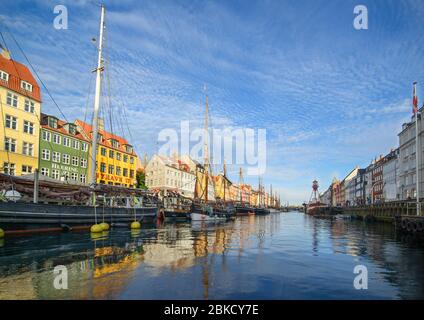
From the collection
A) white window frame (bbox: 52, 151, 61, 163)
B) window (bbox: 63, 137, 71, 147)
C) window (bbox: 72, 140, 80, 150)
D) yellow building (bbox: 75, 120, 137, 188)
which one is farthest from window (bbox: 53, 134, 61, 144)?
yellow building (bbox: 75, 120, 137, 188)

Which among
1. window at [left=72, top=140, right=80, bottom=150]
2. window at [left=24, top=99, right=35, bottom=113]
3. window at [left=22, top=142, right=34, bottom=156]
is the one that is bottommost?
window at [left=22, top=142, right=34, bottom=156]

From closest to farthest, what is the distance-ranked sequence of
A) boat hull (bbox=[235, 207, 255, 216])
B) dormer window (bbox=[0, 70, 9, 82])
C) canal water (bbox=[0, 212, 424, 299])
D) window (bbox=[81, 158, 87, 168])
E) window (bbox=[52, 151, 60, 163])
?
1. canal water (bbox=[0, 212, 424, 299])
2. dormer window (bbox=[0, 70, 9, 82])
3. window (bbox=[52, 151, 60, 163])
4. window (bbox=[81, 158, 87, 168])
5. boat hull (bbox=[235, 207, 255, 216])

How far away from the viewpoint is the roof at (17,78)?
Result: 52.0 metres

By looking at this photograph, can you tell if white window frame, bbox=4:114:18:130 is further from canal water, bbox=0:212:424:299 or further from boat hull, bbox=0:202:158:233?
canal water, bbox=0:212:424:299

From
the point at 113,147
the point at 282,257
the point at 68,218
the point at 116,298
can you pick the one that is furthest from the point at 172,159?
the point at 116,298

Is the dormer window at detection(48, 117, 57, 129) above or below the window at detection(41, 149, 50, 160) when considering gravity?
above

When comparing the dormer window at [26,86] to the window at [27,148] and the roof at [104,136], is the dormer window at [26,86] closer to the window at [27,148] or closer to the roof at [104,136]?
the window at [27,148]

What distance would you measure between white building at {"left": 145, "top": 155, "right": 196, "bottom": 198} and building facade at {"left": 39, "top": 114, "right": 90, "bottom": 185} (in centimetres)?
3308

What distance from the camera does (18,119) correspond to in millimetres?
53156

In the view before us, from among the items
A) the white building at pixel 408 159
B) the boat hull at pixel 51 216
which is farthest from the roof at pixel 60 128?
the white building at pixel 408 159

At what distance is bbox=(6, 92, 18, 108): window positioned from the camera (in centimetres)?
5147

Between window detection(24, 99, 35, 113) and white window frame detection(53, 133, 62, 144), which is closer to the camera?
window detection(24, 99, 35, 113)

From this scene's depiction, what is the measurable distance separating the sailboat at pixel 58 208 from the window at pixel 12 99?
18.7 meters

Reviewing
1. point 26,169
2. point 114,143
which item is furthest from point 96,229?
point 114,143
